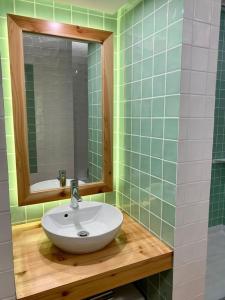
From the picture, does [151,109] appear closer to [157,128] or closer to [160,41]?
[157,128]

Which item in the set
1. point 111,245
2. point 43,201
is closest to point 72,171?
point 43,201

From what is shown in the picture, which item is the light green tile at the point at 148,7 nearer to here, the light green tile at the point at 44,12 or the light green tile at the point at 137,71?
the light green tile at the point at 137,71

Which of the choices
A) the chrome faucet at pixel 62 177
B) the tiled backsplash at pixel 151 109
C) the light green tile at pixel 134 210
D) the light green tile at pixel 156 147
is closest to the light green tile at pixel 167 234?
the tiled backsplash at pixel 151 109

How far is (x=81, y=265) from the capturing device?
Result: 107 centimetres

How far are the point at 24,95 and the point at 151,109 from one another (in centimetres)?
72

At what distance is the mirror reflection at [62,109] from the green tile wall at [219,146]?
1.59 m

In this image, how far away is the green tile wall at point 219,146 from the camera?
249 cm

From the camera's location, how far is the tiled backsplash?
1.11m

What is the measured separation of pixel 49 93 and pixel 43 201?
0.66 m

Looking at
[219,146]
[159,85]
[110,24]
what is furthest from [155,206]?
[219,146]

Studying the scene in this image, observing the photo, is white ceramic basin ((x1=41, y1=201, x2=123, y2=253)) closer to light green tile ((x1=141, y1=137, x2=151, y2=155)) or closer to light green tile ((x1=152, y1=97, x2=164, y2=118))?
light green tile ((x1=141, y1=137, x2=151, y2=155))

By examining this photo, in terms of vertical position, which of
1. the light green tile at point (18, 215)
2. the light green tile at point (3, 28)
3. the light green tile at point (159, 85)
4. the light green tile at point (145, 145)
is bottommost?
the light green tile at point (18, 215)

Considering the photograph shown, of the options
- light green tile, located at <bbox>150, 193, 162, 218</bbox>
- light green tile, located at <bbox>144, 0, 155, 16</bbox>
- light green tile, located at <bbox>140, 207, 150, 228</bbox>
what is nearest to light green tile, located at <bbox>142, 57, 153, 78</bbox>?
light green tile, located at <bbox>144, 0, 155, 16</bbox>

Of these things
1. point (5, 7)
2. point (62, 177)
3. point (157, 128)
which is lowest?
point (62, 177)
